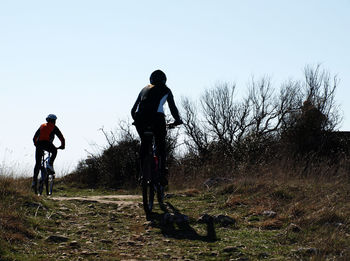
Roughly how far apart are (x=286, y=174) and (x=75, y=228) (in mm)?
5253

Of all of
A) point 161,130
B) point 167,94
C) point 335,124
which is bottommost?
point 161,130

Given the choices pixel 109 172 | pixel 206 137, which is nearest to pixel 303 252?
pixel 109 172

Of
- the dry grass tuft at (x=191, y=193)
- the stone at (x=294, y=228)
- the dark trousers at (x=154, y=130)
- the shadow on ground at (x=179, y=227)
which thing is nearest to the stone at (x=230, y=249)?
the shadow on ground at (x=179, y=227)

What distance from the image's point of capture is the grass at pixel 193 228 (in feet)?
14.4

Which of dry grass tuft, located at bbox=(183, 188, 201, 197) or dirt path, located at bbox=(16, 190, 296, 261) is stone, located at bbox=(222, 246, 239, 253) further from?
dry grass tuft, located at bbox=(183, 188, 201, 197)

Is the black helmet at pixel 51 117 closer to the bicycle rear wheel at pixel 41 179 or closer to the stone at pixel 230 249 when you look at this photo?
the bicycle rear wheel at pixel 41 179

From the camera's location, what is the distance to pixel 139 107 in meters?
6.41

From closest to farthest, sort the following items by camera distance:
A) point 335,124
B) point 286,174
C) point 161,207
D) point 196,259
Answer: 1. point 196,259
2. point 161,207
3. point 286,174
4. point 335,124

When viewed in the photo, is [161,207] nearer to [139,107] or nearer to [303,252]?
[139,107]

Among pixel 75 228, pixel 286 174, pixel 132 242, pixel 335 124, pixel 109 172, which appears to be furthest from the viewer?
pixel 335 124

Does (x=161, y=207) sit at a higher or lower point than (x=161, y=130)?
lower

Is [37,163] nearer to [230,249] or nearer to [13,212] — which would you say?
[13,212]

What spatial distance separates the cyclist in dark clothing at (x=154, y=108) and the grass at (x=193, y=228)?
131 centimetres

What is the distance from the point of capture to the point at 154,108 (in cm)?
629
